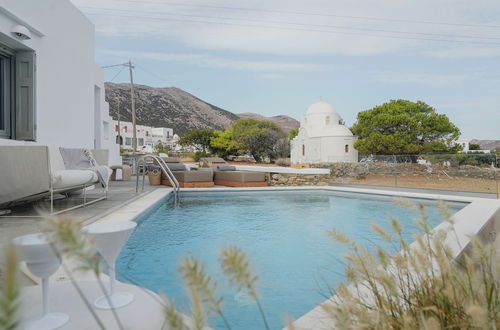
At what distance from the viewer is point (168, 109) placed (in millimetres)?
75625

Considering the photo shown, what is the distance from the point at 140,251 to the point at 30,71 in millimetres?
3995

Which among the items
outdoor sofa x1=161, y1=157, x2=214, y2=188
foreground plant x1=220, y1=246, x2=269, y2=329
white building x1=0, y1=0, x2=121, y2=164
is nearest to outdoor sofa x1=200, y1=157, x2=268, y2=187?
outdoor sofa x1=161, y1=157, x2=214, y2=188

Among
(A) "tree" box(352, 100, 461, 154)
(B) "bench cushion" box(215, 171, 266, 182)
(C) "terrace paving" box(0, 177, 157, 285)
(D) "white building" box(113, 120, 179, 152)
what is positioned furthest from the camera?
(D) "white building" box(113, 120, 179, 152)

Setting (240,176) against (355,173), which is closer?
(240,176)

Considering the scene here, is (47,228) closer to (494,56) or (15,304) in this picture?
(15,304)

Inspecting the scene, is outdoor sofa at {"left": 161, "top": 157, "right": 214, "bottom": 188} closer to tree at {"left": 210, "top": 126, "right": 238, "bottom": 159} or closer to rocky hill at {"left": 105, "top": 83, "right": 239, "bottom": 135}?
tree at {"left": 210, "top": 126, "right": 238, "bottom": 159}

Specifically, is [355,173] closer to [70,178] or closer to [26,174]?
[70,178]

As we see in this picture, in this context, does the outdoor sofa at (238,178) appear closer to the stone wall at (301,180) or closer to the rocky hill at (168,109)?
the stone wall at (301,180)

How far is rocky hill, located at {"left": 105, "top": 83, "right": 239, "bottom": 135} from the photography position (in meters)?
65.7

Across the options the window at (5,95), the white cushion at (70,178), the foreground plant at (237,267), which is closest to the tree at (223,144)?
the window at (5,95)

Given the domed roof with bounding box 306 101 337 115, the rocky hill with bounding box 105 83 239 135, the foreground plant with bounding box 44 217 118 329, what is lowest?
the foreground plant with bounding box 44 217 118 329

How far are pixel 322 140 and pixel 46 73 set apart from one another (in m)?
29.9

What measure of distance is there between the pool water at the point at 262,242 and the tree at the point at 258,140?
90.1 feet

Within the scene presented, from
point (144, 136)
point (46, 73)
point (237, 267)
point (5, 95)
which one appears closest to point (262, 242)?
point (237, 267)
